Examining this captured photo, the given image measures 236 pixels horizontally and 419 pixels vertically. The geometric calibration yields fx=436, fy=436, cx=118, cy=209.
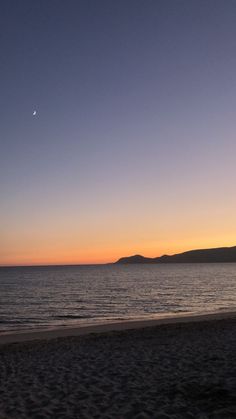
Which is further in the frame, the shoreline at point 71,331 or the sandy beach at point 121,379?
the shoreline at point 71,331

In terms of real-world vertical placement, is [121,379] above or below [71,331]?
above

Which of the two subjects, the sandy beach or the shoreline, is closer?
the sandy beach

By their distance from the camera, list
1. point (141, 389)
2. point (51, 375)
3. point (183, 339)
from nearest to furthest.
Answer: point (141, 389) < point (51, 375) < point (183, 339)

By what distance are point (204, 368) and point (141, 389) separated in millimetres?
2969

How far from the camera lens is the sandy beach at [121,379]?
366 inches

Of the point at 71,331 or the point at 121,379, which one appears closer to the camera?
the point at 121,379

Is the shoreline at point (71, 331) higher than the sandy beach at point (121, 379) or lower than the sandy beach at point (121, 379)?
lower

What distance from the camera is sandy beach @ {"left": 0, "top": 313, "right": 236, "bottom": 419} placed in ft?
30.5

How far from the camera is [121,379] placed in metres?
11.9

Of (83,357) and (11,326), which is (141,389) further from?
(11,326)

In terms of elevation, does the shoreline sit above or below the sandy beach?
below

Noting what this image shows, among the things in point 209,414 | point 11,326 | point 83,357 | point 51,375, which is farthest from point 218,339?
point 11,326

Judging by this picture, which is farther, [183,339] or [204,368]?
[183,339]

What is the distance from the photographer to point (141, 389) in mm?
10836
